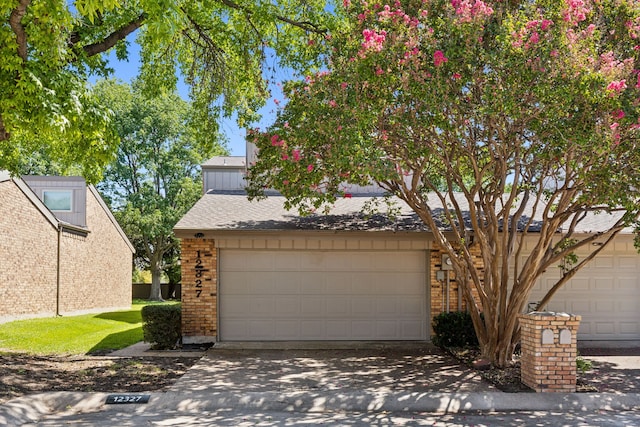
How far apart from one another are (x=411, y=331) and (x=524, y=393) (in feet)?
15.2

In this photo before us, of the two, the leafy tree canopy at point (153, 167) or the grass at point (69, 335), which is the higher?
the leafy tree canopy at point (153, 167)

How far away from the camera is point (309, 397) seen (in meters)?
7.59

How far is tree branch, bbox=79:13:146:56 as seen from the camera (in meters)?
9.85

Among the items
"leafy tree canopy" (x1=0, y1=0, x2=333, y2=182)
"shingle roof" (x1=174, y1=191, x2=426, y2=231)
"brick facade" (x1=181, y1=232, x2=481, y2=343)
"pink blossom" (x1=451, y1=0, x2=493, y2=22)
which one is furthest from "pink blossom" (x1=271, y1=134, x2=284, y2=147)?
"pink blossom" (x1=451, y1=0, x2=493, y2=22)

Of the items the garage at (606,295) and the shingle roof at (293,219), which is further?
the garage at (606,295)

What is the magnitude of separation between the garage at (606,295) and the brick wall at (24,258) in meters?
15.0

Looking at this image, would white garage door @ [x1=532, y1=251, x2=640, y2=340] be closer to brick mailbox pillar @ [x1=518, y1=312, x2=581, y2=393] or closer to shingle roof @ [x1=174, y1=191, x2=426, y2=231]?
shingle roof @ [x1=174, y1=191, x2=426, y2=231]

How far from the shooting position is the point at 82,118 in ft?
25.4

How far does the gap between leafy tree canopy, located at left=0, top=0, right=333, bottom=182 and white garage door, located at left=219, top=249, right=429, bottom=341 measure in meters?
3.24

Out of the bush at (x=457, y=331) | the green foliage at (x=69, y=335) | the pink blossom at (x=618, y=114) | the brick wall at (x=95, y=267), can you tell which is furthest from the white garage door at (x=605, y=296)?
the brick wall at (x=95, y=267)

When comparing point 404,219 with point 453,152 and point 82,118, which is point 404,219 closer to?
point 453,152

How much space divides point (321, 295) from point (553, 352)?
541 centimetres

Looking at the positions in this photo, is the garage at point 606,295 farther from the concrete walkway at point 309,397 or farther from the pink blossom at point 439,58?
the pink blossom at point 439,58

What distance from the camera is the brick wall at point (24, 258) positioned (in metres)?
17.0
